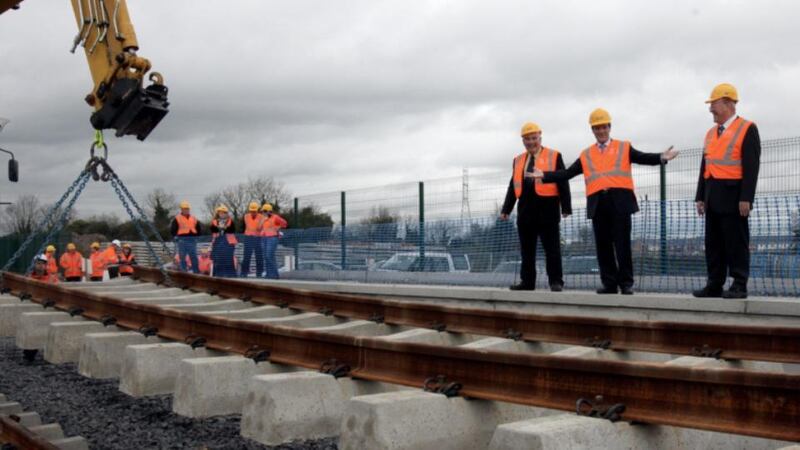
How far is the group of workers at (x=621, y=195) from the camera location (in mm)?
8141

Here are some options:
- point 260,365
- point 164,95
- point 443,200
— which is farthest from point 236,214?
point 260,365

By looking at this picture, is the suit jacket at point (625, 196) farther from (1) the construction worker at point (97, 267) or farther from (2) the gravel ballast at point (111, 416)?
(1) the construction worker at point (97, 267)

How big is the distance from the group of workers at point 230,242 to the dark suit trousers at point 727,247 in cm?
1042

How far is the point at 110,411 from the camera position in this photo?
20.6 feet

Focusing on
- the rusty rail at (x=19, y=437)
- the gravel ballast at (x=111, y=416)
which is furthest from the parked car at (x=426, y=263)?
the rusty rail at (x=19, y=437)

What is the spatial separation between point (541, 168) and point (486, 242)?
2.77m

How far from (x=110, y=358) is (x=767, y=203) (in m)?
7.07

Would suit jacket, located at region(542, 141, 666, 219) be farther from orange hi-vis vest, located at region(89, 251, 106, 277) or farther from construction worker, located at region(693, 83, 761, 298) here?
orange hi-vis vest, located at region(89, 251, 106, 277)

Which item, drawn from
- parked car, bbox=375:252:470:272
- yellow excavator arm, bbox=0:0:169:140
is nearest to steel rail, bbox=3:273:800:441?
yellow excavator arm, bbox=0:0:169:140

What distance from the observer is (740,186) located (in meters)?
8.17

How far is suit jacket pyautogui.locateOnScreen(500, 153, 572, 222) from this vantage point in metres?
10.3

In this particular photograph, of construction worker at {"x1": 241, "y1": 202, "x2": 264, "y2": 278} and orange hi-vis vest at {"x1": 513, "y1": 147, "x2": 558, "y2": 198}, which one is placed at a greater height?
orange hi-vis vest at {"x1": 513, "y1": 147, "x2": 558, "y2": 198}

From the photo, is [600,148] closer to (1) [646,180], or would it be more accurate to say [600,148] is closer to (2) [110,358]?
(1) [646,180]

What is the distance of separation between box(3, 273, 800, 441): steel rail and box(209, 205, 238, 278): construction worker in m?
12.3
